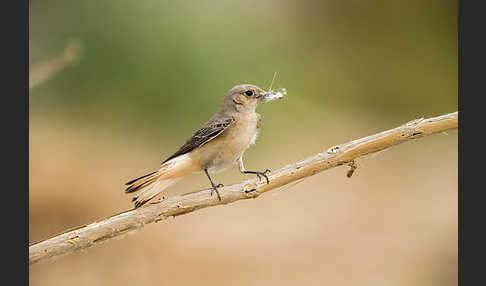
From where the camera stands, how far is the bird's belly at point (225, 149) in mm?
1631

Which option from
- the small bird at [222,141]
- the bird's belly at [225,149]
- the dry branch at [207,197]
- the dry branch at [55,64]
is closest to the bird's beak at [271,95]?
the small bird at [222,141]

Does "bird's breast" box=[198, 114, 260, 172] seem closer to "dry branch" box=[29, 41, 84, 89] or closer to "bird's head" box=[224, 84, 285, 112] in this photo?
"bird's head" box=[224, 84, 285, 112]

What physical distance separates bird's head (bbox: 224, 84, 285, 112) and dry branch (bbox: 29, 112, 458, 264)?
0.29 metres

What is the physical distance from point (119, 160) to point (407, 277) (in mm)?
1168

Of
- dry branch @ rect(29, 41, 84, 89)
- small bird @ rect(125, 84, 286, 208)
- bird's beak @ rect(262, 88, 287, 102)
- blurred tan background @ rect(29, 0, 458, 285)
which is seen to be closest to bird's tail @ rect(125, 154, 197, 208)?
small bird @ rect(125, 84, 286, 208)

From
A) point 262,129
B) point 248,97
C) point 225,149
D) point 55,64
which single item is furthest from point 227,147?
point 55,64

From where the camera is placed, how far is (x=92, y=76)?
1.99m

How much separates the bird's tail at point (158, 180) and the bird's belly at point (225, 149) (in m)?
0.06

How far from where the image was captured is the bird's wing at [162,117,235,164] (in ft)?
5.30

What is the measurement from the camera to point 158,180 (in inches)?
60.9

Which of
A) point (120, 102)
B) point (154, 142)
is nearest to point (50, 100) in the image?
point (120, 102)

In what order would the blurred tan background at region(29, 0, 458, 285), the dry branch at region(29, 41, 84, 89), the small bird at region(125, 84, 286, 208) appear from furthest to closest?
the blurred tan background at region(29, 0, 458, 285) → the dry branch at region(29, 41, 84, 89) → the small bird at region(125, 84, 286, 208)

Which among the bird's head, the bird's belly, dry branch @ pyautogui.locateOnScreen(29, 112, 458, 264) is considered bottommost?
dry branch @ pyautogui.locateOnScreen(29, 112, 458, 264)

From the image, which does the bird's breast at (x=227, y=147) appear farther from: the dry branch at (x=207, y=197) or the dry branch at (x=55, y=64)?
the dry branch at (x=55, y=64)
